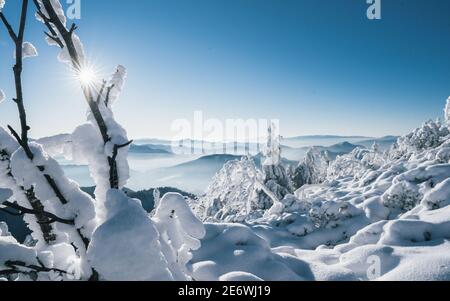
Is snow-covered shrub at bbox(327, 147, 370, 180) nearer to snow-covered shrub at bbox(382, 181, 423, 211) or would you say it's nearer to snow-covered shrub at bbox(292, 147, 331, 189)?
snow-covered shrub at bbox(292, 147, 331, 189)

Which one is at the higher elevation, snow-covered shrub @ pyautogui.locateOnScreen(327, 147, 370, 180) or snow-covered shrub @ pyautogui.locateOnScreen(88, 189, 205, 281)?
snow-covered shrub @ pyautogui.locateOnScreen(88, 189, 205, 281)

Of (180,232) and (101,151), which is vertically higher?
(101,151)

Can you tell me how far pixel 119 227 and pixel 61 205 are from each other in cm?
49

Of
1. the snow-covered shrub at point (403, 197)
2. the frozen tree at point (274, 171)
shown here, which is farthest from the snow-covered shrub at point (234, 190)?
the snow-covered shrub at point (403, 197)

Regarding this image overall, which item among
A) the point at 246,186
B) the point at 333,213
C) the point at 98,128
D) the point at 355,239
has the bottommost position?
the point at 246,186

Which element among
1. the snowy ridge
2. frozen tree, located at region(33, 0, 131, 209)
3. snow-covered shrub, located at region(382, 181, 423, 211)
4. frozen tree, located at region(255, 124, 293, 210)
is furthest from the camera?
frozen tree, located at region(255, 124, 293, 210)

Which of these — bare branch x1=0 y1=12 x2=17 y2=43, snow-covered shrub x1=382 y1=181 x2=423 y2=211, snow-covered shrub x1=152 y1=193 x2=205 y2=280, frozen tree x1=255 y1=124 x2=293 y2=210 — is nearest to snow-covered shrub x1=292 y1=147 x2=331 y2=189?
frozen tree x1=255 y1=124 x2=293 y2=210

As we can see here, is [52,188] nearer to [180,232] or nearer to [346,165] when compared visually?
[180,232]

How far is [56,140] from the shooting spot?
63.1 inches

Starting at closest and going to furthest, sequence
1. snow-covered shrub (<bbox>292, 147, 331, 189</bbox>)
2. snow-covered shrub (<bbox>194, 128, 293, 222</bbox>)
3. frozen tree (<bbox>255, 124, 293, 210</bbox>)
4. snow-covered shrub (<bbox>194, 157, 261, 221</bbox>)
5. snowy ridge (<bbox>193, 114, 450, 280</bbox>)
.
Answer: snowy ridge (<bbox>193, 114, 450, 280</bbox>) → snow-covered shrub (<bbox>194, 157, 261, 221</bbox>) → snow-covered shrub (<bbox>194, 128, 293, 222</bbox>) → frozen tree (<bbox>255, 124, 293, 210</bbox>) → snow-covered shrub (<bbox>292, 147, 331, 189</bbox>)

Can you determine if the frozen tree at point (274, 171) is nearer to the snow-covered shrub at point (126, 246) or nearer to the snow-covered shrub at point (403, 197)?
the snow-covered shrub at point (403, 197)

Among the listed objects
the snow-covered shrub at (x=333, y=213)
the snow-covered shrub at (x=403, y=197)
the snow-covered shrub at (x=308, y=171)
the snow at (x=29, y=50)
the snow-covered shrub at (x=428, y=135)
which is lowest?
the snow-covered shrub at (x=308, y=171)

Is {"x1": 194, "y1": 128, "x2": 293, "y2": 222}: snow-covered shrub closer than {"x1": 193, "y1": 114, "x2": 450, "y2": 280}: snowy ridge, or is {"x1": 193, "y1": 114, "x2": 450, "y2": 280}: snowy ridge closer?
{"x1": 193, "y1": 114, "x2": 450, "y2": 280}: snowy ridge

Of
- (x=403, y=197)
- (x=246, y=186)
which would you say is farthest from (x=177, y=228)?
(x=246, y=186)
